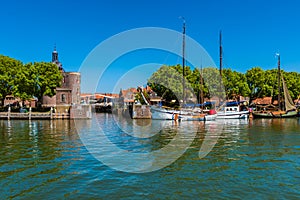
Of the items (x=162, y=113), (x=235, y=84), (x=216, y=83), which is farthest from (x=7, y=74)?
(x=235, y=84)

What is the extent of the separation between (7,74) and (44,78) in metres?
8.83

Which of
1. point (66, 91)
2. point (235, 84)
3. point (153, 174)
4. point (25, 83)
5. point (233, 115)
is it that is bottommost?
point (153, 174)

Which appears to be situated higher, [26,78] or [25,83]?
[26,78]

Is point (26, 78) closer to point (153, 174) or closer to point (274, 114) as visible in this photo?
point (274, 114)

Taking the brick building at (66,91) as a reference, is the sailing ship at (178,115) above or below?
below

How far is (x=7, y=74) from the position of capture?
66.3m

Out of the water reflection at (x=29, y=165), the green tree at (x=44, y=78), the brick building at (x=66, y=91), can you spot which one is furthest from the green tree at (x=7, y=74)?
the water reflection at (x=29, y=165)

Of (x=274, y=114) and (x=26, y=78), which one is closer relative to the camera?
(x=274, y=114)

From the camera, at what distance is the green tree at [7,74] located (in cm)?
6519

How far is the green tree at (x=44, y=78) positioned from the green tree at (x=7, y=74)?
495 cm

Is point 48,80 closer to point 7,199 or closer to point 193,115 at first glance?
point 193,115

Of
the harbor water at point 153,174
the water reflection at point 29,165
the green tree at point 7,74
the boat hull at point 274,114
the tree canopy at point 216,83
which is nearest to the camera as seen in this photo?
the harbor water at point 153,174

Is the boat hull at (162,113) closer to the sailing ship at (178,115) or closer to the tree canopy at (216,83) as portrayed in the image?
the sailing ship at (178,115)

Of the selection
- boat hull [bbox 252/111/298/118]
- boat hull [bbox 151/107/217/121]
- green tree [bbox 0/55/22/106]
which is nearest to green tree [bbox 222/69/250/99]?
boat hull [bbox 252/111/298/118]
